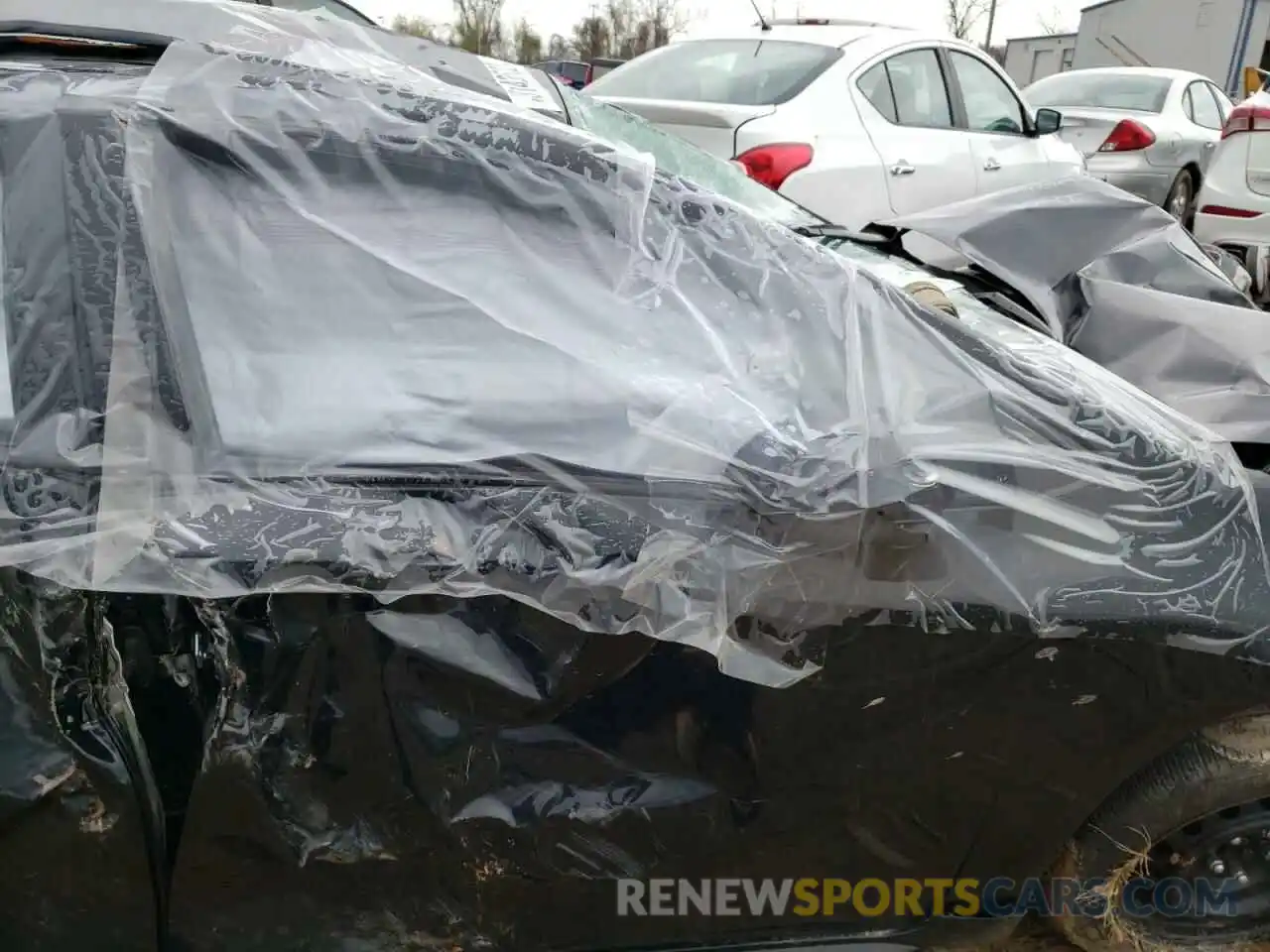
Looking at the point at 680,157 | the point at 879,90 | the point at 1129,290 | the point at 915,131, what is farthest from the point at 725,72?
the point at 1129,290

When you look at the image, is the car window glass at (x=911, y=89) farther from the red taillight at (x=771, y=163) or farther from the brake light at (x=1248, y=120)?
the brake light at (x=1248, y=120)

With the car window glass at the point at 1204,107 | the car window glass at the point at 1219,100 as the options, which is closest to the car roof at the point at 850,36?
the car window glass at the point at 1204,107

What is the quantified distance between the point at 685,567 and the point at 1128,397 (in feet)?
2.96

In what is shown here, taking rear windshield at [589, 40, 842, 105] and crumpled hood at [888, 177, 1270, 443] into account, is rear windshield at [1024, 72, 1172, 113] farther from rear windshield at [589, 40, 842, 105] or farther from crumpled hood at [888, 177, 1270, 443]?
crumpled hood at [888, 177, 1270, 443]

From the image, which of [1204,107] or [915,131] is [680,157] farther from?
[1204,107]

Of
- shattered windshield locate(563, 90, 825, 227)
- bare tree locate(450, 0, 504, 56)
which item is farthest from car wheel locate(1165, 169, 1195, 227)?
bare tree locate(450, 0, 504, 56)

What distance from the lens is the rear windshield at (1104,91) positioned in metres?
8.47

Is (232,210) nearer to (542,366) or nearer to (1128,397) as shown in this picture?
(542,366)

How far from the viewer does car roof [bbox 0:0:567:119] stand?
61.7 inches

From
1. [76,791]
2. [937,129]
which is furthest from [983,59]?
[76,791]

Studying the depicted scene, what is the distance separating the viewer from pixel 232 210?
140 cm

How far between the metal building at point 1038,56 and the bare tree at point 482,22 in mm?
15230

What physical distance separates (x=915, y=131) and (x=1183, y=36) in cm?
1574

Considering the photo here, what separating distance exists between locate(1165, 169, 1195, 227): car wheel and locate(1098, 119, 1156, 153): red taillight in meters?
0.72
